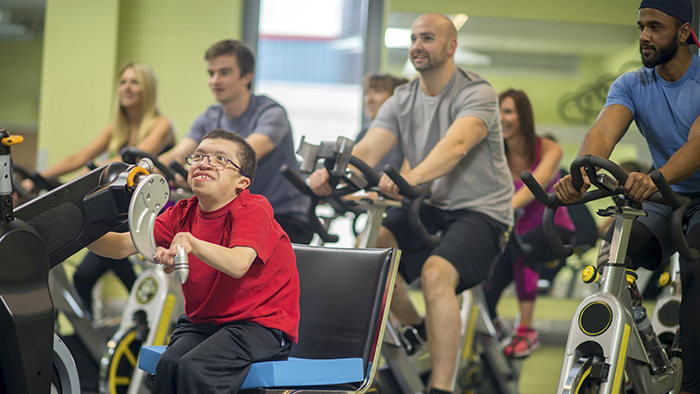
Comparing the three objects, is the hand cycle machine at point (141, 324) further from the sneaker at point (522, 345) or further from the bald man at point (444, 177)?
the sneaker at point (522, 345)

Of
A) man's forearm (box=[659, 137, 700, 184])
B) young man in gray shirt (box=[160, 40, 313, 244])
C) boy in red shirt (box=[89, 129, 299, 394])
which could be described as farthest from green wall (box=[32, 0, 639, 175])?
boy in red shirt (box=[89, 129, 299, 394])

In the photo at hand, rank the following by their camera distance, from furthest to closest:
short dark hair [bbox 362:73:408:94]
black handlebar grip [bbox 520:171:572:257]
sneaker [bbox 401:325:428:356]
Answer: short dark hair [bbox 362:73:408:94]
sneaker [bbox 401:325:428:356]
black handlebar grip [bbox 520:171:572:257]

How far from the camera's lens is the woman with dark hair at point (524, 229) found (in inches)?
135

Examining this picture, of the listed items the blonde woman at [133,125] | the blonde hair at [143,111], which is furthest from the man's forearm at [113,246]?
the blonde hair at [143,111]

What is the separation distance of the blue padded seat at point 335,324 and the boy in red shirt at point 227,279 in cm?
7

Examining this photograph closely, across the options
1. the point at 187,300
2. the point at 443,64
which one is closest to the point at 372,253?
the point at 187,300

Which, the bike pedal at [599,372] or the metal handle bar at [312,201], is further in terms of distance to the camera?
the metal handle bar at [312,201]

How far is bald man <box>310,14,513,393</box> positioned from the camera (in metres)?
2.32

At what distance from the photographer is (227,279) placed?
5.18 ft

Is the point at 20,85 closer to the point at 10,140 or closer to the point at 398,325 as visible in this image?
the point at 398,325

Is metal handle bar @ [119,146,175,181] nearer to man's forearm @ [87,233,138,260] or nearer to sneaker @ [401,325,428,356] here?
man's forearm @ [87,233,138,260]

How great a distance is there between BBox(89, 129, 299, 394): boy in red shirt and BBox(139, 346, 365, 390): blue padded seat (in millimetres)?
37

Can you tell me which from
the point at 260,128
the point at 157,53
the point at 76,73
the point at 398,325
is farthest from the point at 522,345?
the point at 76,73

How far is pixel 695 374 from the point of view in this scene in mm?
1747
